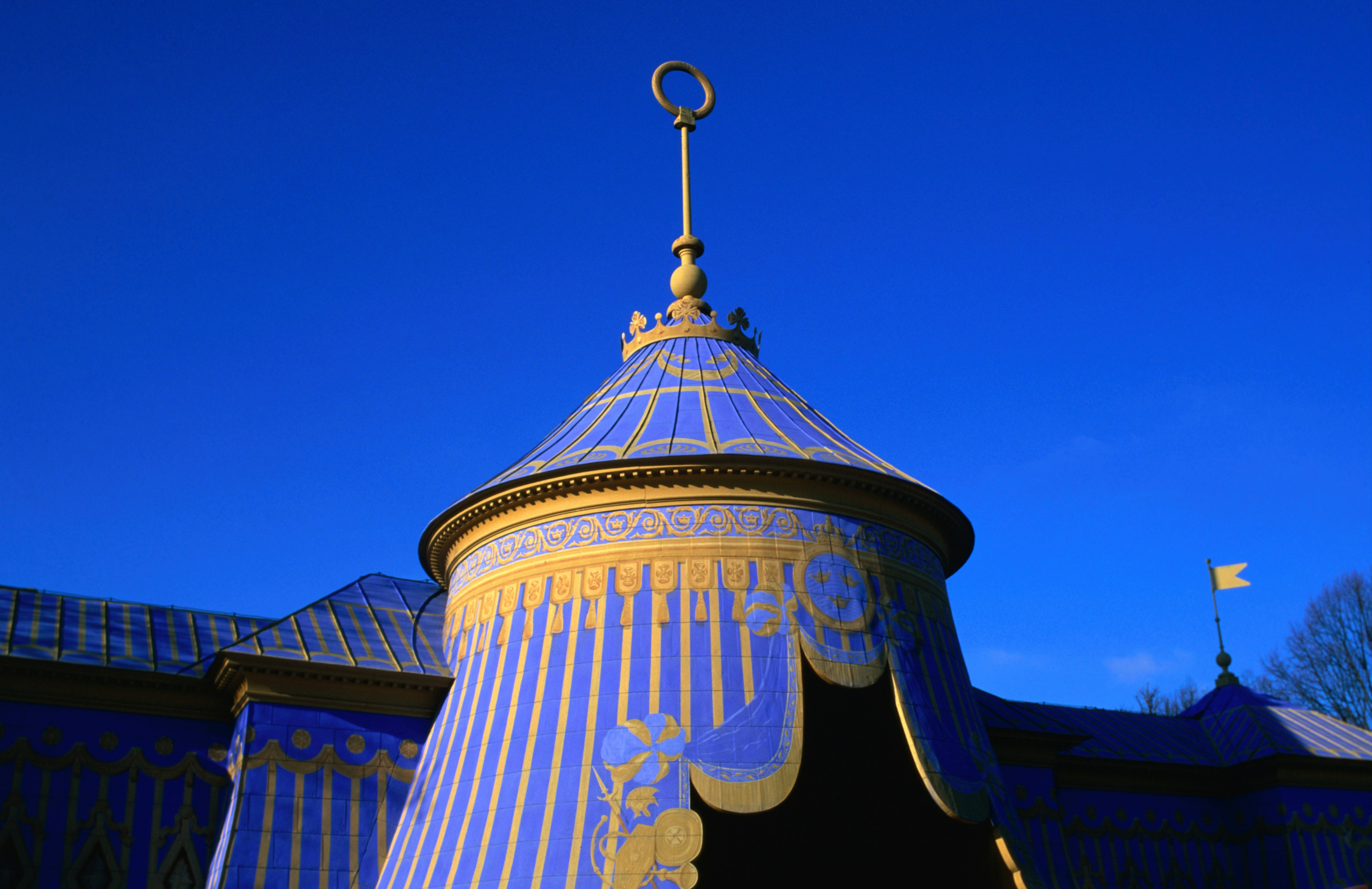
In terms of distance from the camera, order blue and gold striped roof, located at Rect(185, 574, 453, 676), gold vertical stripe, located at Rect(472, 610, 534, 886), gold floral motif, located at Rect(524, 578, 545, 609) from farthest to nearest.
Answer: blue and gold striped roof, located at Rect(185, 574, 453, 676) → gold floral motif, located at Rect(524, 578, 545, 609) → gold vertical stripe, located at Rect(472, 610, 534, 886)

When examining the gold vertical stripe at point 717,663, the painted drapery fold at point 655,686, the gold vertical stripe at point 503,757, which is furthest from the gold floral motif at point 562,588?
the gold vertical stripe at point 717,663

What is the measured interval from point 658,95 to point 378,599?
35.1 ft

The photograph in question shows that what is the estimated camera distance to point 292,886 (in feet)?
53.1

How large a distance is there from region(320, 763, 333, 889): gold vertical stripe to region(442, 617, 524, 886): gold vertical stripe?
5.59 feet

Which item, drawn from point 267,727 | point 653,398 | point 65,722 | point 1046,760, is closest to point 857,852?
point 1046,760

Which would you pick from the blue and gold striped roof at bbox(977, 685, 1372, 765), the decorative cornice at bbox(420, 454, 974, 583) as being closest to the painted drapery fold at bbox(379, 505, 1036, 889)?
the decorative cornice at bbox(420, 454, 974, 583)

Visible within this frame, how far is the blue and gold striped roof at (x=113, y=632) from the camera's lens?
57.8 ft

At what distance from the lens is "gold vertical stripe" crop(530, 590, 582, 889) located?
1506 cm

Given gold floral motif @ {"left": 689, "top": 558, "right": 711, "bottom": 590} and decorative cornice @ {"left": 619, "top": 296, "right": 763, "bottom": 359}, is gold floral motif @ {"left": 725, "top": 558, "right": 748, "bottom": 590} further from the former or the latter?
decorative cornice @ {"left": 619, "top": 296, "right": 763, "bottom": 359}

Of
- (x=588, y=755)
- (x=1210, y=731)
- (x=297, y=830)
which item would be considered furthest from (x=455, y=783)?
(x=1210, y=731)

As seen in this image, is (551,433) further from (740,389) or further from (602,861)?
(602,861)

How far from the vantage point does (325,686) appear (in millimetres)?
17656

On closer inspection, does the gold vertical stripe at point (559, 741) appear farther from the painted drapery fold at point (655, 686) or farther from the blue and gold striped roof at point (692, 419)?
the blue and gold striped roof at point (692, 419)

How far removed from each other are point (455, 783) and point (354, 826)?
1674 millimetres
